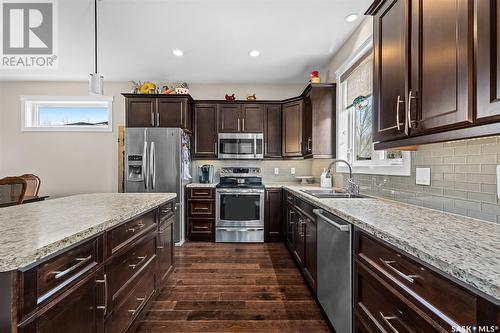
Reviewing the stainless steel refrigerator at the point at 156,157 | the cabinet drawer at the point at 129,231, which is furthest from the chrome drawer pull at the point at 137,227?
the stainless steel refrigerator at the point at 156,157

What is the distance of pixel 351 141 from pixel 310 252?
5.10 ft

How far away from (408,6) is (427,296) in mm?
1451

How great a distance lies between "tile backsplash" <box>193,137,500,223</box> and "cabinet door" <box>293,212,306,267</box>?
2.92 ft

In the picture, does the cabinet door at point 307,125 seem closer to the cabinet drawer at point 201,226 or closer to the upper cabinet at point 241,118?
the upper cabinet at point 241,118

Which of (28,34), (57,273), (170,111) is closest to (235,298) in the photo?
(57,273)

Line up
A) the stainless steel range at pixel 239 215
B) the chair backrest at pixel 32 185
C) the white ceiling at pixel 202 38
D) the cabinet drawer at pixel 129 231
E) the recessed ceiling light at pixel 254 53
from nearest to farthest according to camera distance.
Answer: the cabinet drawer at pixel 129 231 → the white ceiling at pixel 202 38 → the recessed ceiling light at pixel 254 53 → the chair backrest at pixel 32 185 → the stainless steel range at pixel 239 215

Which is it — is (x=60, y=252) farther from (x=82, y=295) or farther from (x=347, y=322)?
(x=347, y=322)

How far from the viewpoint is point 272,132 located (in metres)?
4.12

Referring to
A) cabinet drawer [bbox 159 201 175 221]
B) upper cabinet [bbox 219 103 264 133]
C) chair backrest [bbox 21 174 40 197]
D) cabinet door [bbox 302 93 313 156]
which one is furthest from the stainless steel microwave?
chair backrest [bbox 21 174 40 197]

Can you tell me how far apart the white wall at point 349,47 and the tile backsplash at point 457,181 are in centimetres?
147

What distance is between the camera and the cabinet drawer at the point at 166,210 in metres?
2.05

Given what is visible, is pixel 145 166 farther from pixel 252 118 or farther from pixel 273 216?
pixel 273 216

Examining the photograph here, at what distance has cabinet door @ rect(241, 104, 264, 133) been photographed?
4090mm

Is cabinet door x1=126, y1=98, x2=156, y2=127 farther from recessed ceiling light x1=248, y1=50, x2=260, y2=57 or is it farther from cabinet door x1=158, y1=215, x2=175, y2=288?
cabinet door x1=158, y1=215, x2=175, y2=288
